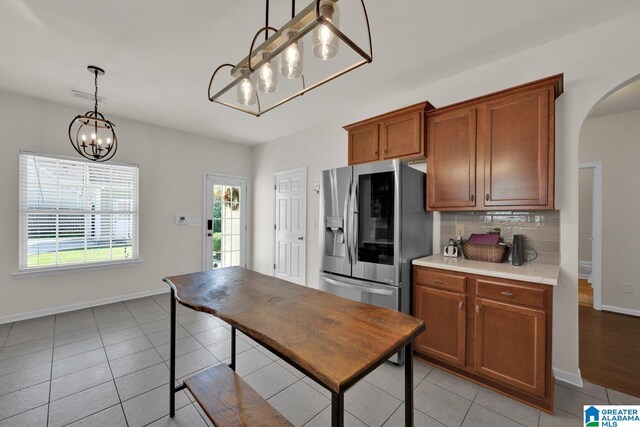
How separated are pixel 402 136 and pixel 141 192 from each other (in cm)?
399

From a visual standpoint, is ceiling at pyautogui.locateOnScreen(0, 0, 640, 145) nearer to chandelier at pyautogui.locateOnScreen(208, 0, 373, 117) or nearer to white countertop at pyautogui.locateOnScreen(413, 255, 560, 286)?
chandelier at pyautogui.locateOnScreen(208, 0, 373, 117)

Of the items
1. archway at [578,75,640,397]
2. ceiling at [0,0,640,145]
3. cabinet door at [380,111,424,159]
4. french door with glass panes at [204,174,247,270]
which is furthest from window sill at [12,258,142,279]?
archway at [578,75,640,397]

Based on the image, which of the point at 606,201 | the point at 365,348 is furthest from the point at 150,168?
the point at 606,201

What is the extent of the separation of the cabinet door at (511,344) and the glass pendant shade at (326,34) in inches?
80.1

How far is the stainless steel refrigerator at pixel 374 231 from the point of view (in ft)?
7.79

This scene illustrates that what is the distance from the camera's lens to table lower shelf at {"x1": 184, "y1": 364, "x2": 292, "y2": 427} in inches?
57.6

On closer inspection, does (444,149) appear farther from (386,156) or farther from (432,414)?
(432,414)

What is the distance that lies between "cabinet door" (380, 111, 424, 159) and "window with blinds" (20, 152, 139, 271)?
12.5 ft

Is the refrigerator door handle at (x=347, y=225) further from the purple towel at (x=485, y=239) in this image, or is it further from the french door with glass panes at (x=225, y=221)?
the french door with glass panes at (x=225, y=221)

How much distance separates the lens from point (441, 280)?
2.25m

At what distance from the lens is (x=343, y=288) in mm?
2705

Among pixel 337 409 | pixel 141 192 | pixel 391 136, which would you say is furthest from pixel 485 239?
pixel 141 192
